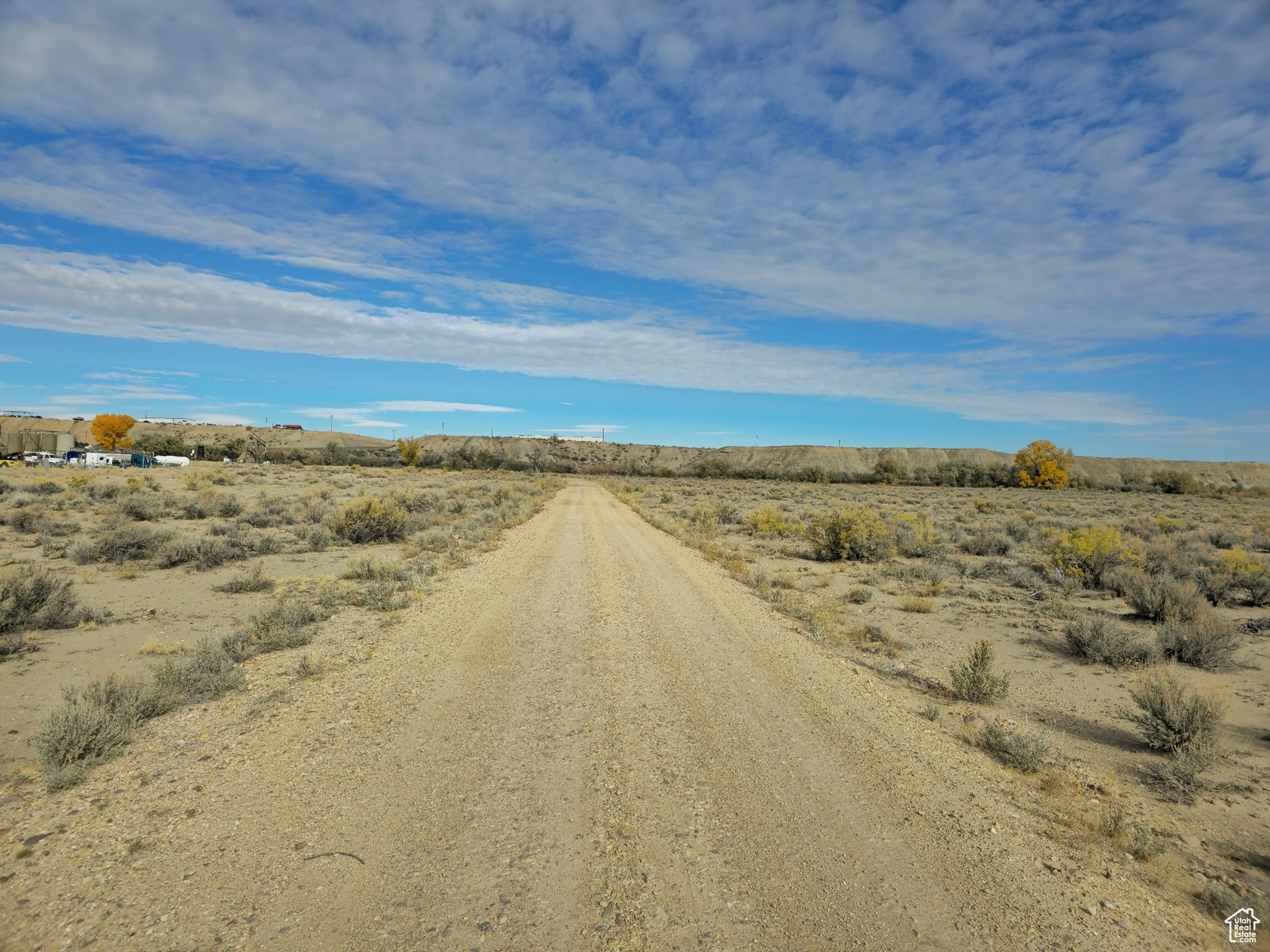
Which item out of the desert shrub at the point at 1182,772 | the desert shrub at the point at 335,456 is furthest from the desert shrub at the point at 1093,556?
the desert shrub at the point at 335,456

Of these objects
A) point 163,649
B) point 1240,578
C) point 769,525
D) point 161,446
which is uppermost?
point 161,446

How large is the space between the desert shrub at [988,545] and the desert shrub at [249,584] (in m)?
20.0

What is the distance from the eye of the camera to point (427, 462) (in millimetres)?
107250

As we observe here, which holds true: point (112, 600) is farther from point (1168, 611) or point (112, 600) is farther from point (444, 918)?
point (1168, 611)

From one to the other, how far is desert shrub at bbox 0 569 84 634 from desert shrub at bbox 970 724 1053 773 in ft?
43.0

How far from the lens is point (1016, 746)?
18.7ft

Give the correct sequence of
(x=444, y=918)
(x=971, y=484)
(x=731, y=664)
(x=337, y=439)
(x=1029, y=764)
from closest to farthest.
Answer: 1. (x=444, y=918)
2. (x=1029, y=764)
3. (x=731, y=664)
4. (x=971, y=484)
5. (x=337, y=439)

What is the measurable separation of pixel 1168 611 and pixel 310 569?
18139 mm

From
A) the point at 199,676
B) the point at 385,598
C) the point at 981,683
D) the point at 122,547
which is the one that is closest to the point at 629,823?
the point at 981,683

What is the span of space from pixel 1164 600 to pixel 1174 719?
254 inches

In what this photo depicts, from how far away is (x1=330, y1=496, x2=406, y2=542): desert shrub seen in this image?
18438 millimetres

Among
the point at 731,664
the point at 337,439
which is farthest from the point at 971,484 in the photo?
the point at 337,439

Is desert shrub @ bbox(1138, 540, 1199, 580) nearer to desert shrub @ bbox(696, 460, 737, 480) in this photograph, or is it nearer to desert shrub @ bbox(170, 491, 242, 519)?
desert shrub @ bbox(170, 491, 242, 519)

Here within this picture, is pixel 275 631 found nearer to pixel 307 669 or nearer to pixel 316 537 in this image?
pixel 307 669
